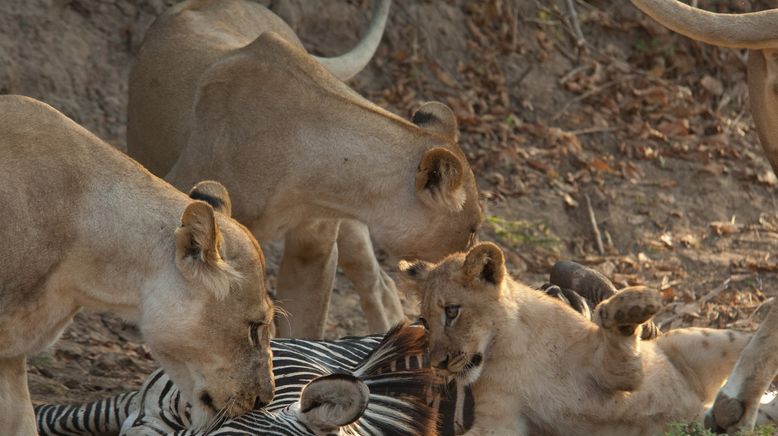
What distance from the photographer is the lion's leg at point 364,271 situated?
26.1 feet

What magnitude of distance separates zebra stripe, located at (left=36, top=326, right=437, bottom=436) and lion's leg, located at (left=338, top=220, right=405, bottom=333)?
145cm

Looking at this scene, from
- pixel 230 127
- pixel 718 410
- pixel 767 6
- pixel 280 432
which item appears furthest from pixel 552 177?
pixel 280 432

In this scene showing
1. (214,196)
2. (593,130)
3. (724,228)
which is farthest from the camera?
(593,130)

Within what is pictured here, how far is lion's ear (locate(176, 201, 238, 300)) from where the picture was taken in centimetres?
480

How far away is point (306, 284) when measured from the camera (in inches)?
300

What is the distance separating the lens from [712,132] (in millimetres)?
11422

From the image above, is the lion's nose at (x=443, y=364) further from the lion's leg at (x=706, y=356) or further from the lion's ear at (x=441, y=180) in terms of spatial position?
the lion's ear at (x=441, y=180)

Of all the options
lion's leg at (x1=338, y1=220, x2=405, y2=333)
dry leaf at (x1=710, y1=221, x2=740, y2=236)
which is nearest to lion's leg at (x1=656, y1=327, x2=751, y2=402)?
lion's leg at (x1=338, y1=220, x2=405, y2=333)

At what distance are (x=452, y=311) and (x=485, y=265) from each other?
0.22m

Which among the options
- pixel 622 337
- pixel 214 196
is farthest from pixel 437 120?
pixel 622 337

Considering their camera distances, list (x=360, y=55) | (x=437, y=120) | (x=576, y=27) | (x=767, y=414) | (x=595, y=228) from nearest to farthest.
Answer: (x=767, y=414) < (x=437, y=120) < (x=360, y=55) < (x=595, y=228) < (x=576, y=27)

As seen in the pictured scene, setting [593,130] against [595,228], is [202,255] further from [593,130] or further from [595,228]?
[593,130]

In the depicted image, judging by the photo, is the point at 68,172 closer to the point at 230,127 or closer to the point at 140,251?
the point at 140,251

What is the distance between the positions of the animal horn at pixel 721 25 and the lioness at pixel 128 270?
1899 millimetres
